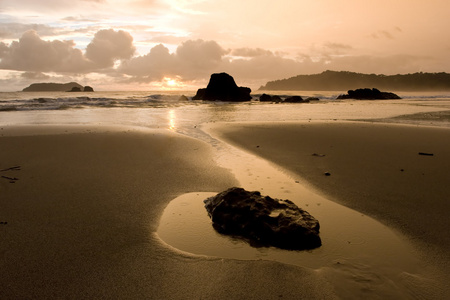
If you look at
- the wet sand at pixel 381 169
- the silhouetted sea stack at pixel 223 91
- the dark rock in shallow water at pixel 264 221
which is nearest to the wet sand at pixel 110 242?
the dark rock in shallow water at pixel 264 221

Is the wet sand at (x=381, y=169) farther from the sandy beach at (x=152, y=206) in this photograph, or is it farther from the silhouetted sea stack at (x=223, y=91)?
the silhouetted sea stack at (x=223, y=91)

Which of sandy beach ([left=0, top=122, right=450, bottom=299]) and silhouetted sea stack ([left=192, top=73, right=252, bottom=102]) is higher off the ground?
silhouetted sea stack ([left=192, top=73, right=252, bottom=102])

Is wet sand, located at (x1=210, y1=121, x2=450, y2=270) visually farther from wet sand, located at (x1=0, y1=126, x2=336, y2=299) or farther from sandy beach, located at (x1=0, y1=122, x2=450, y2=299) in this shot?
wet sand, located at (x1=0, y1=126, x2=336, y2=299)

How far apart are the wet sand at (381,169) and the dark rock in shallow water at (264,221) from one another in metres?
1.34

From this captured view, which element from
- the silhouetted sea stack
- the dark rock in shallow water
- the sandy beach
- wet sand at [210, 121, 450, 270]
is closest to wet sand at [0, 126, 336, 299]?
the sandy beach

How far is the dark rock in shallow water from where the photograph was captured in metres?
3.47

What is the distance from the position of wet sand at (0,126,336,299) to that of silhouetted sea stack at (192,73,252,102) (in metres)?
54.9

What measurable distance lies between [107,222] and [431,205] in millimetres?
4932

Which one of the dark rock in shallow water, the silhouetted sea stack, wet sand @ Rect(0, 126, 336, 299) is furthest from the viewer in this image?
the silhouetted sea stack

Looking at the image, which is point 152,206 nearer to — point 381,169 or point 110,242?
point 110,242

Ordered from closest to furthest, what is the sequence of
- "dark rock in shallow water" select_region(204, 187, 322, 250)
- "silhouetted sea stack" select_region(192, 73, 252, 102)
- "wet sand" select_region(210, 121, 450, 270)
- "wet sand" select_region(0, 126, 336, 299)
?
"wet sand" select_region(0, 126, 336, 299) → "dark rock in shallow water" select_region(204, 187, 322, 250) → "wet sand" select_region(210, 121, 450, 270) → "silhouetted sea stack" select_region(192, 73, 252, 102)

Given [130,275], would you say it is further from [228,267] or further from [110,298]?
[228,267]

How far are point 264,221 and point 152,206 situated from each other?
6.43 feet

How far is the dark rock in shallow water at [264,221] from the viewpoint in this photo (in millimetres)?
3473
